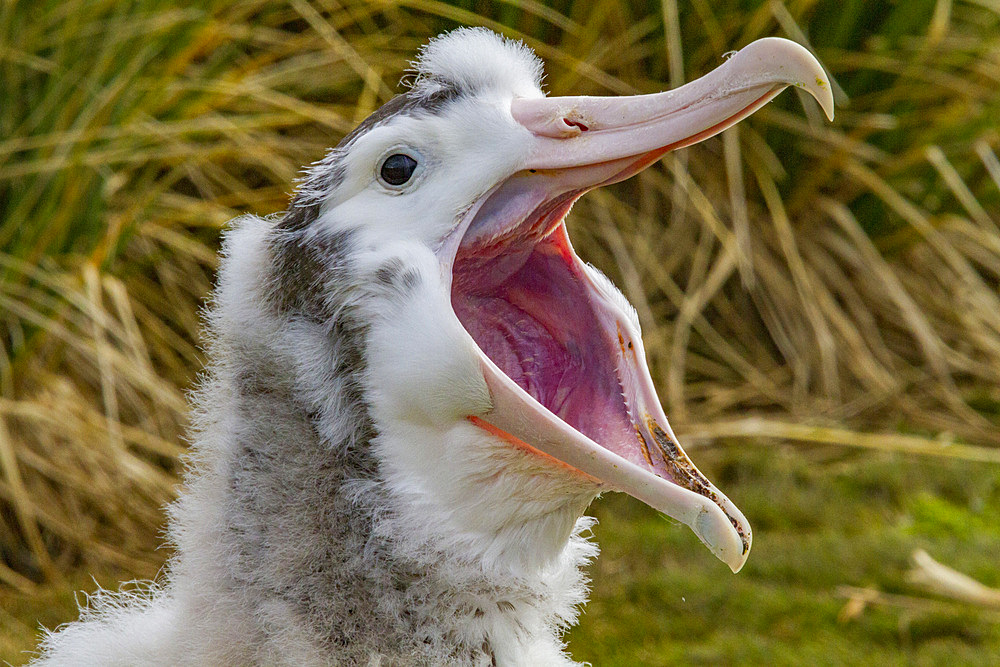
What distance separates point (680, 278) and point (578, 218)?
1.97 ft

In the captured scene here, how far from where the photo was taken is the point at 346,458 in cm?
196

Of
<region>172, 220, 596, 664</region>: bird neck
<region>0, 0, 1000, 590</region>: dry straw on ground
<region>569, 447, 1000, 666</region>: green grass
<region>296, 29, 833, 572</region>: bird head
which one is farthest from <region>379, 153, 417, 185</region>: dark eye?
<region>0, 0, 1000, 590</region>: dry straw on ground

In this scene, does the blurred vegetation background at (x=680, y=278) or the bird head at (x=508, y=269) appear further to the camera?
the blurred vegetation background at (x=680, y=278)

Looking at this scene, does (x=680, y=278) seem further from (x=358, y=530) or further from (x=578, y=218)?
(x=358, y=530)

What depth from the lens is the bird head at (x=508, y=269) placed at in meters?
1.80

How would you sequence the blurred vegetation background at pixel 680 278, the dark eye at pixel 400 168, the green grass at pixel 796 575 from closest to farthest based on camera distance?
the dark eye at pixel 400 168
the green grass at pixel 796 575
the blurred vegetation background at pixel 680 278

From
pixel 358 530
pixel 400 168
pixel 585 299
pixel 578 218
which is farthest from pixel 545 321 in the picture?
pixel 578 218

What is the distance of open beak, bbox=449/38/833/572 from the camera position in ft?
5.85

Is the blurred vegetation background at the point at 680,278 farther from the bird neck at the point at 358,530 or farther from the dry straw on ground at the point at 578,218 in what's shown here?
the bird neck at the point at 358,530

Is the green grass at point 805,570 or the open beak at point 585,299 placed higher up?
the open beak at point 585,299

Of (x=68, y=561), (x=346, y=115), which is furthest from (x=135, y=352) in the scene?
(x=346, y=115)

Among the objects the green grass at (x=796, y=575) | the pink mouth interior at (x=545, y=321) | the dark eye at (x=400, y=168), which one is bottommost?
the green grass at (x=796, y=575)

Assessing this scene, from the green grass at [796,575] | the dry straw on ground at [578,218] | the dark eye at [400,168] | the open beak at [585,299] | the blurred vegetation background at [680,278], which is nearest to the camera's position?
the open beak at [585,299]

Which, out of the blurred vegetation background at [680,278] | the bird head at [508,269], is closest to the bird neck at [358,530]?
the bird head at [508,269]
